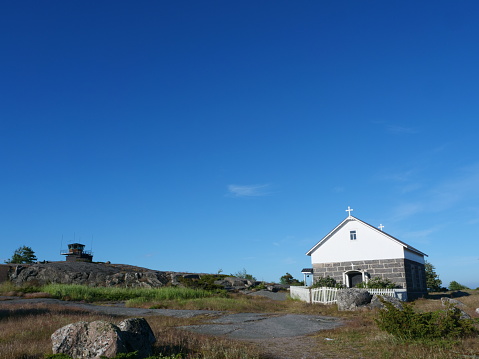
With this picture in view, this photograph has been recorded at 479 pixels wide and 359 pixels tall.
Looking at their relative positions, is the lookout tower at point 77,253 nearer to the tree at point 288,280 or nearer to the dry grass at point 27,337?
the tree at point 288,280

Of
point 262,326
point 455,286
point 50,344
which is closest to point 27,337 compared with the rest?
point 50,344

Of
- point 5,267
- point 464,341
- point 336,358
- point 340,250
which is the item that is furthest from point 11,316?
point 5,267

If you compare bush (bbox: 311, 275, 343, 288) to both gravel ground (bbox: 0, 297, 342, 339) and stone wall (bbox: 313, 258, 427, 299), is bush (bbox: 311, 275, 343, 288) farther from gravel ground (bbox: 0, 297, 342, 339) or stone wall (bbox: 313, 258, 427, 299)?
gravel ground (bbox: 0, 297, 342, 339)

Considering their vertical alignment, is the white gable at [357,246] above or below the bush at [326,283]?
above

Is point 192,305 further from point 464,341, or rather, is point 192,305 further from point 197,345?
point 464,341

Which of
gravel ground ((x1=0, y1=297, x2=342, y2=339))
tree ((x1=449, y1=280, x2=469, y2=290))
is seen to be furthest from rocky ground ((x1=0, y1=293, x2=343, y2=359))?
tree ((x1=449, y1=280, x2=469, y2=290))

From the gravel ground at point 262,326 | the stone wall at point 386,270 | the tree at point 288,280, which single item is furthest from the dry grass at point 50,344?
the tree at point 288,280

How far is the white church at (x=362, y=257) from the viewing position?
104ft

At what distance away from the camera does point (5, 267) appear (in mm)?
44938

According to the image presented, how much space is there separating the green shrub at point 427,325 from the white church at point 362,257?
2029cm

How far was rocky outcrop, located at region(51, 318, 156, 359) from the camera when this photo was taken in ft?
26.2

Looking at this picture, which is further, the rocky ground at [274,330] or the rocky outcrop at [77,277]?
the rocky outcrop at [77,277]

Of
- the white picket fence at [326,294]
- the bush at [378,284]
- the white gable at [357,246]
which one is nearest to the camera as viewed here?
the white picket fence at [326,294]

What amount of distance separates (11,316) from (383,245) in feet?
87.7
